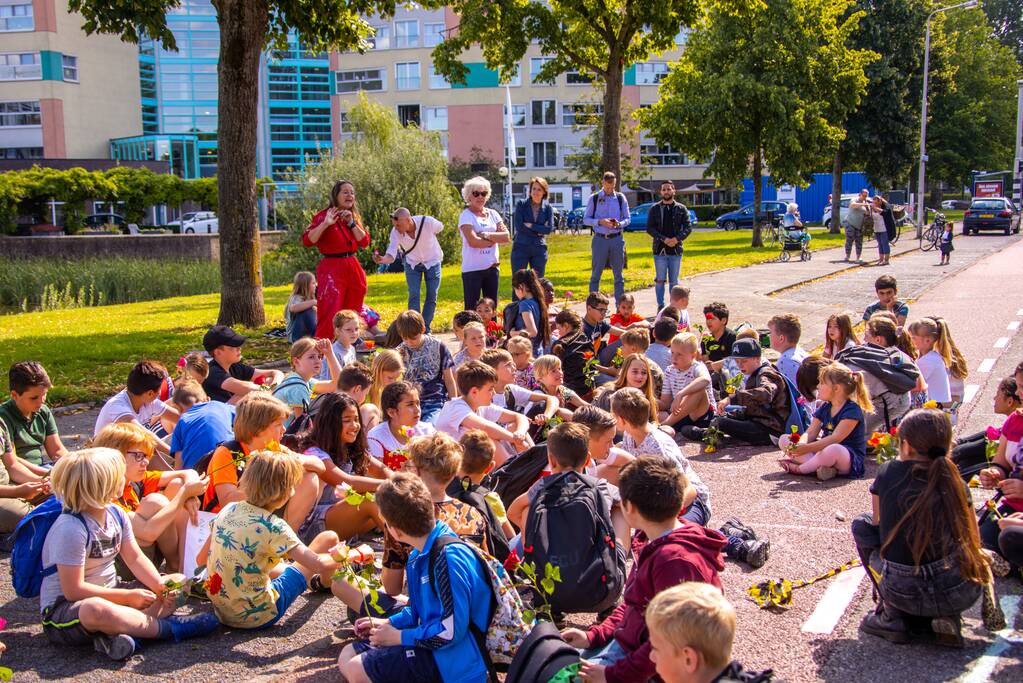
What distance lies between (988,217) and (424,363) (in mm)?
42815

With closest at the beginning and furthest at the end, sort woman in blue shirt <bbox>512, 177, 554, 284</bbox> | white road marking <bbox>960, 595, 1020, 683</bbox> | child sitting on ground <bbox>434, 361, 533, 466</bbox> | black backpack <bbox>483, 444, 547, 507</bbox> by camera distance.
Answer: white road marking <bbox>960, 595, 1020, 683</bbox> < black backpack <bbox>483, 444, 547, 507</bbox> < child sitting on ground <bbox>434, 361, 533, 466</bbox> < woman in blue shirt <bbox>512, 177, 554, 284</bbox>

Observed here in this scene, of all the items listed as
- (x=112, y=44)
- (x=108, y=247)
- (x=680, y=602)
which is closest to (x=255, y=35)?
(x=680, y=602)

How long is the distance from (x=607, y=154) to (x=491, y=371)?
61.2ft

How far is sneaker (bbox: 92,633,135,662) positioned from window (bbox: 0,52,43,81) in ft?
241

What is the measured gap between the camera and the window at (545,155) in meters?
77.1

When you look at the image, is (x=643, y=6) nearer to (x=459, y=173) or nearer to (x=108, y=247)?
(x=108, y=247)

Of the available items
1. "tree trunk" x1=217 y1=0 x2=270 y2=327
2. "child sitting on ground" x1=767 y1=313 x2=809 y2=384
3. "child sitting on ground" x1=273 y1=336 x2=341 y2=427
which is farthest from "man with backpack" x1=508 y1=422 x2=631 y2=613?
"tree trunk" x1=217 y1=0 x2=270 y2=327

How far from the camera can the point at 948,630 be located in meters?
4.48

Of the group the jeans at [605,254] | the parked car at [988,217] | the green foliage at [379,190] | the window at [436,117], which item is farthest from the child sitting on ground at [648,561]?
the window at [436,117]

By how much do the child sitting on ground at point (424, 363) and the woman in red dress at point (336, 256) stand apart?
10.5ft

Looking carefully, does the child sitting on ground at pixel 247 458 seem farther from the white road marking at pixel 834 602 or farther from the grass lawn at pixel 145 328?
the grass lawn at pixel 145 328

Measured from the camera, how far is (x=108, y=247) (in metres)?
30.8

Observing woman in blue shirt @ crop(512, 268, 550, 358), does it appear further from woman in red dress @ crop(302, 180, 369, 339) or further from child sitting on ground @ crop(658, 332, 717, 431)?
woman in red dress @ crop(302, 180, 369, 339)

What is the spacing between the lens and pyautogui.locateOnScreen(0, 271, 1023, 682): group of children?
405cm
